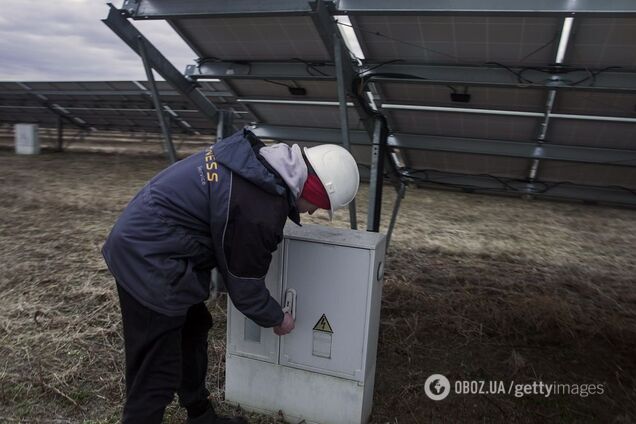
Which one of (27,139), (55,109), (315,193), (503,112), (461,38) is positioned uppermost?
(461,38)

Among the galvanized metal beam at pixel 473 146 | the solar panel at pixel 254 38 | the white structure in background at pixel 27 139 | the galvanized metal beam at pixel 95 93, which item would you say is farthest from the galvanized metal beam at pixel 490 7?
the white structure in background at pixel 27 139

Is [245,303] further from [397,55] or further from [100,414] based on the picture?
[397,55]

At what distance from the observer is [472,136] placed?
148 inches

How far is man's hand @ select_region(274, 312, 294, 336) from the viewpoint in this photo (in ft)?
6.77

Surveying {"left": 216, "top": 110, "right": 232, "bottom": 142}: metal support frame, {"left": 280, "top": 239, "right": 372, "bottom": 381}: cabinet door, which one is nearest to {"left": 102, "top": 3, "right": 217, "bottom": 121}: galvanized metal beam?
{"left": 216, "top": 110, "right": 232, "bottom": 142}: metal support frame

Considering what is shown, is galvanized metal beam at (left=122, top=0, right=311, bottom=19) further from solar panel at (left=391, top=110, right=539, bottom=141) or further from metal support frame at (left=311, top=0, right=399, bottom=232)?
solar panel at (left=391, top=110, right=539, bottom=141)

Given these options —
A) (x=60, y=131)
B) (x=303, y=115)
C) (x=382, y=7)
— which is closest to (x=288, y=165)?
(x=382, y=7)

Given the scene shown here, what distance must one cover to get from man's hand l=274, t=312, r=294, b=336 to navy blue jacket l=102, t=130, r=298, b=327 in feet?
1.21

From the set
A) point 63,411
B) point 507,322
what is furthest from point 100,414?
point 507,322

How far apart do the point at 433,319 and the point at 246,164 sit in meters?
2.47

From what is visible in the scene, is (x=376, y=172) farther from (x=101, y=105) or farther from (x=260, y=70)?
(x=101, y=105)

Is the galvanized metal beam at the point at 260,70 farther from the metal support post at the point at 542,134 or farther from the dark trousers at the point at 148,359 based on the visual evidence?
the dark trousers at the point at 148,359

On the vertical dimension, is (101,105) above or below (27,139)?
above

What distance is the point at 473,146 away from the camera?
3779 millimetres
